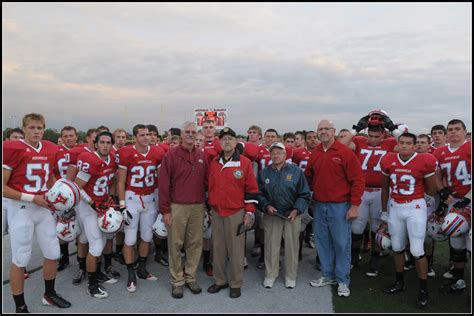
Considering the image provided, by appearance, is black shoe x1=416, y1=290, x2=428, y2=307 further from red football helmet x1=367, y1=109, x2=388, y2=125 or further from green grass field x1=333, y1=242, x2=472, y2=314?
red football helmet x1=367, y1=109, x2=388, y2=125

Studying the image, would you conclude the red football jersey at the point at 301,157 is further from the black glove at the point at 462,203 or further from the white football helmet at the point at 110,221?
the white football helmet at the point at 110,221

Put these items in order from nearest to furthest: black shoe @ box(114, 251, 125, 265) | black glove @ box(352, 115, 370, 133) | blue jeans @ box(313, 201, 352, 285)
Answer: blue jeans @ box(313, 201, 352, 285) < black glove @ box(352, 115, 370, 133) < black shoe @ box(114, 251, 125, 265)

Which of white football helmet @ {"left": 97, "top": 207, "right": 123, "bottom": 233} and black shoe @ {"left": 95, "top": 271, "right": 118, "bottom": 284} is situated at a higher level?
white football helmet @ {"left": 97, "top": 207, "right": 123, "bottom": 233}

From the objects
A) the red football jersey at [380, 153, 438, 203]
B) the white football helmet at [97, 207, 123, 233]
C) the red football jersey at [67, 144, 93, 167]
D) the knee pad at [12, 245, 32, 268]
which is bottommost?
the knee pad at [12, 245, 32, 268]

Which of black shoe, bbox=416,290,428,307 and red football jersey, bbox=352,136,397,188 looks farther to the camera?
red football jersey, bbox=352,136,397,188

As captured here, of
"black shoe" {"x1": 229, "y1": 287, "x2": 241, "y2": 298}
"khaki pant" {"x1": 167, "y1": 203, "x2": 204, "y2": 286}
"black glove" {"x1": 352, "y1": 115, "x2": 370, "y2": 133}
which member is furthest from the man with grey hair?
"black glove" {"x1": 352, "y1": 115, "x2": 370, "y2": 133}

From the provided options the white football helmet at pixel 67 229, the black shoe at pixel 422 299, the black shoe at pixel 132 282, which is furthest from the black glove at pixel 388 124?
the white football helmet at pixel 67 229

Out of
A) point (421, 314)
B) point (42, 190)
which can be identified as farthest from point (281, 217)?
point (42, 190)

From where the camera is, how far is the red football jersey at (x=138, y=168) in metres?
4.96

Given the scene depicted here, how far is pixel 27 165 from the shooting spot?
4.09 m

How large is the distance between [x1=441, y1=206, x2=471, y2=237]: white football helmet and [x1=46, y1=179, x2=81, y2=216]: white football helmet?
443 cm

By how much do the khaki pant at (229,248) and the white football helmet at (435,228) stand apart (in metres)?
2.43

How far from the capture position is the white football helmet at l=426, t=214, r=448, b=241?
181 inches

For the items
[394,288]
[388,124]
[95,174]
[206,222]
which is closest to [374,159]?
[388,124]
